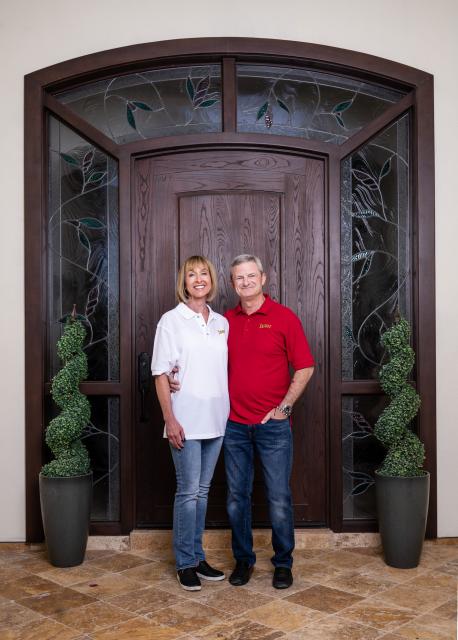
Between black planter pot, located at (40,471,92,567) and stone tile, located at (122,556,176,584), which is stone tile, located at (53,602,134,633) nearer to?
stone tile, located at (122,556,176,584)

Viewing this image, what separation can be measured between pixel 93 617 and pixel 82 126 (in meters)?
2.67

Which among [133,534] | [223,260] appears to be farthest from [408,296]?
[133,534]

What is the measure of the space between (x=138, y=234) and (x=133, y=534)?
172 cm

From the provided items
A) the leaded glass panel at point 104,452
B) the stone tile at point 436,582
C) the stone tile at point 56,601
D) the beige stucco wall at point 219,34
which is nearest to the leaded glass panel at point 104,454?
the leaded glass panel at point 104,452

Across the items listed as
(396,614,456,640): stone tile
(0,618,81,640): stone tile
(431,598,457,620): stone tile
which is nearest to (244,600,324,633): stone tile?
(396,614,456,640): stone tile

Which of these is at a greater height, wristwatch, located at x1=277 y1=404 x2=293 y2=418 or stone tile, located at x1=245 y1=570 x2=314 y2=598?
wristwatch, located at x1=277 y1=404 x2=293 y2=418

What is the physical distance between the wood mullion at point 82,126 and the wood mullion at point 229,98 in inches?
25.7

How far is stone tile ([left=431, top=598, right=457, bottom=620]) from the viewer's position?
3.01 metres

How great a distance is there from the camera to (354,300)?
165 inches

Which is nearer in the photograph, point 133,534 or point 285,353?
point 285,353

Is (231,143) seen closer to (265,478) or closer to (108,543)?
(265,478)

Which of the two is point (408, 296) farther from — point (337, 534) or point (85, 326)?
point (85, 326)

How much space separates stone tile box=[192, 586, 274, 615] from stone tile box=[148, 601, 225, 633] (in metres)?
0.05

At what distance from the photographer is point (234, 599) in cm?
322
